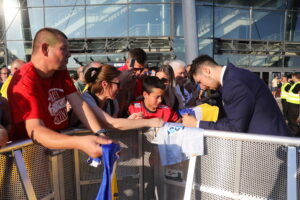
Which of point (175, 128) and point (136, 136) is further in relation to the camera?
point (136, 136)

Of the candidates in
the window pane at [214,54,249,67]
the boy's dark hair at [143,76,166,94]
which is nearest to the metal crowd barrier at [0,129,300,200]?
the boy's dark hair at [143,76,166,94]

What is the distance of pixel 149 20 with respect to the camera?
13875 millimetres

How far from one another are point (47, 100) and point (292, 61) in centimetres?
1724

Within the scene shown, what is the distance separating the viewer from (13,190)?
1.56m

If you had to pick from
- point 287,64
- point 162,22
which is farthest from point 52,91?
point 287,64

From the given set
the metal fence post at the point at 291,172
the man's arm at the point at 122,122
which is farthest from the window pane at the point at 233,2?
the metal fence post at the point at 291,172

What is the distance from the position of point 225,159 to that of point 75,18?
1398 centimetres

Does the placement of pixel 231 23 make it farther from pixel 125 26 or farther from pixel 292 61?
pixel 125 26

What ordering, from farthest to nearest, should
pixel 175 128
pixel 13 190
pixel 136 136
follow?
1. pixel 136 136
2. pixel 175 128
3. pixel 13 190

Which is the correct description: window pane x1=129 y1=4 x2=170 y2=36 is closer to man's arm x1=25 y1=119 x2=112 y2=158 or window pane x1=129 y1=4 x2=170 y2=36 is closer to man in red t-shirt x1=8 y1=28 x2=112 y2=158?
man in red t-shirt x1=8 y1=28 x2=112 y2=158

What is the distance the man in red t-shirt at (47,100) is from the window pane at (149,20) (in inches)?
485

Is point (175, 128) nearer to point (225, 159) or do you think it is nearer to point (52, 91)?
point (225, 159)

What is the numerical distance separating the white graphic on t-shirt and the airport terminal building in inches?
478

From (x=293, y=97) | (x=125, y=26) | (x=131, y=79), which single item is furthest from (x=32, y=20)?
(x=293, y=97)
